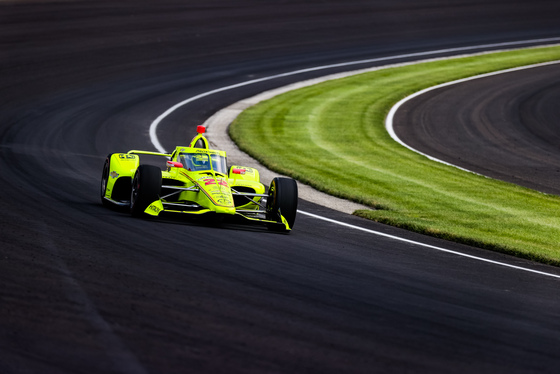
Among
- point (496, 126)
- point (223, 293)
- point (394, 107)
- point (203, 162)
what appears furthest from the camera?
point (394, 107)

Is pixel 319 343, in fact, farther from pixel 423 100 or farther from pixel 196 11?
pixel 196 11

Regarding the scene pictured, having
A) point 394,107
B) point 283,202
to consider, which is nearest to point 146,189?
point 283,202

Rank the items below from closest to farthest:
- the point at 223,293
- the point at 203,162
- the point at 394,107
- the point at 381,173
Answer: the point at 223,293 < the point at 203,162 < the point at 381,173 < the point at 394,107

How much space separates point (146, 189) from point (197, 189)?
34.0 inches

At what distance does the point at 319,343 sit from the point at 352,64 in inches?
1374

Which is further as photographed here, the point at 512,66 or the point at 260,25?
the point at 260,25

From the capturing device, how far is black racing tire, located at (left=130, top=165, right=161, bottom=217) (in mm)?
13164

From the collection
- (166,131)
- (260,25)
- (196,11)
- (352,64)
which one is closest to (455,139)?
(166,131)

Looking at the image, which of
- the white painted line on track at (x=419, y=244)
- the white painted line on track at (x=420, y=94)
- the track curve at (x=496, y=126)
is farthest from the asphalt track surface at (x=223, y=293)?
the white painted line on track at (x=420, y=94)

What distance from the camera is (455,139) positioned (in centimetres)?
2675

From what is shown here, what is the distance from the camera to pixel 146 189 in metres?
13.2

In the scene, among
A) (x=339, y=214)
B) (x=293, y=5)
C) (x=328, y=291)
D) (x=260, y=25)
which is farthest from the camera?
(x=293, y=5)

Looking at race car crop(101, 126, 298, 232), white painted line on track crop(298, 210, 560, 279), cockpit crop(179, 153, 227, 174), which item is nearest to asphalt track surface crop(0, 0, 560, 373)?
white painted line on track crop(298, 210, 560, 279)

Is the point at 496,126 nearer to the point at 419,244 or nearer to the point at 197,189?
the point at 419,244
